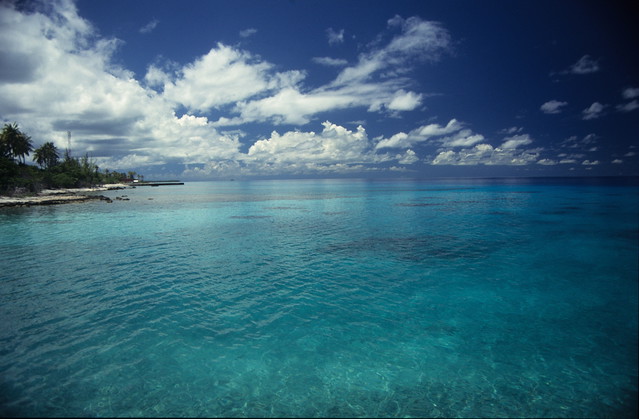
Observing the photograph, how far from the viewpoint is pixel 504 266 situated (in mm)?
23328

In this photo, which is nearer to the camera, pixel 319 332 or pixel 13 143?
pixel 319 332

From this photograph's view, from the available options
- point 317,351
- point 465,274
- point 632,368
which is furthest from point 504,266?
point 317,351

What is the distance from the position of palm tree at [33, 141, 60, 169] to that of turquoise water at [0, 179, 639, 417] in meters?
140

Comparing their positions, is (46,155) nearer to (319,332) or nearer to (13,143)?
(13,143)

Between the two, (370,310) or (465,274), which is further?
(465,274)

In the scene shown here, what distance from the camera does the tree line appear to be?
278 ft

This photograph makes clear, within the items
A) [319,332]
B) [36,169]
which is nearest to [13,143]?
[36,169]

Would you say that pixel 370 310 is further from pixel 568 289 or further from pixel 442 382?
pixel 568 289

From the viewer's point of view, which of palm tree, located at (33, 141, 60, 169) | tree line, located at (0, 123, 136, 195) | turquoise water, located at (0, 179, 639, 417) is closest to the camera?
turquoise water, located at (0, 179, 639, 417)

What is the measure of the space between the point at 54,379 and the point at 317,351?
9.05 metres

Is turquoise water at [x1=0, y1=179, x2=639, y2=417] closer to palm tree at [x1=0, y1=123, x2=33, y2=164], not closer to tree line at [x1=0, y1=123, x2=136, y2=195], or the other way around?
tree line at [x1=0, y1=123, x2=136, y2=195]

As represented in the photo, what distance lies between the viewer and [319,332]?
13.6 meters

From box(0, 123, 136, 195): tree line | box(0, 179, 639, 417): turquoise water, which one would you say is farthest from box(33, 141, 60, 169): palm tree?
box(0, 179, 639, 417): turquoise water

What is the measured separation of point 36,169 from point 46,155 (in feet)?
86.0
